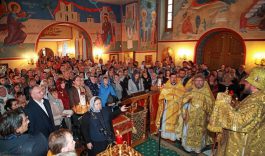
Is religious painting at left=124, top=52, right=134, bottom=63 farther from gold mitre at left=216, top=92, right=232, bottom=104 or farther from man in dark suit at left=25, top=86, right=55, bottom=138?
gold mitre at left=216, top=92, right=232, bottom=104

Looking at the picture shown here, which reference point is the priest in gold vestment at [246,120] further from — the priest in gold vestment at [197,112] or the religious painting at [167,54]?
the religious painting at [167,54]

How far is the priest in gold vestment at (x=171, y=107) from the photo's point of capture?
16.7 ft

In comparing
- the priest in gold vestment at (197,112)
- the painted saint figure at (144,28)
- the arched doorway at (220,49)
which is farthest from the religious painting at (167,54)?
the priest in gold vestment at (197,112)

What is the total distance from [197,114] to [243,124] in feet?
7.20

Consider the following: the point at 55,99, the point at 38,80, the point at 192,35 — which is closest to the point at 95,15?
the point at 192,35

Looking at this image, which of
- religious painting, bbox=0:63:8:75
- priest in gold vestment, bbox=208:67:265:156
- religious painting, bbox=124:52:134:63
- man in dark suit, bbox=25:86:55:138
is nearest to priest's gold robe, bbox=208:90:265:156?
priest in gold vestment, bbox=208:67:265:156

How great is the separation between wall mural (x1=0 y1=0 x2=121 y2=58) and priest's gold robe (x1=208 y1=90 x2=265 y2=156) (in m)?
12.5

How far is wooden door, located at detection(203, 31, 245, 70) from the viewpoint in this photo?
35.8ft

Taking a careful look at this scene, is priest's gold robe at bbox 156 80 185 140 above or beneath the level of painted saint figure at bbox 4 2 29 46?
beneath

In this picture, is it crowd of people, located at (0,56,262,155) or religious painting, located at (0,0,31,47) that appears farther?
religious painting, located at (0,0,31,47)

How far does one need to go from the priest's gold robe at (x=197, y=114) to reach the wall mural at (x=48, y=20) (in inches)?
440

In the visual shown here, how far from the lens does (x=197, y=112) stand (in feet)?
15.2

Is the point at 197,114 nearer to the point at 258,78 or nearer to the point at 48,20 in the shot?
the point at 258,78

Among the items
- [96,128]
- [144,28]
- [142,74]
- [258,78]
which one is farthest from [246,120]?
[144,28]
